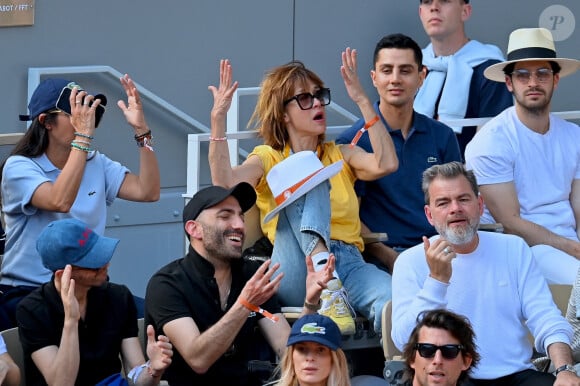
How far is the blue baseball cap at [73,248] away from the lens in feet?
19.1

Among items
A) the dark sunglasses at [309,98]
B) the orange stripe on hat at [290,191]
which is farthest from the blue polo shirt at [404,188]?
the orange stripe on hat at [290,191]

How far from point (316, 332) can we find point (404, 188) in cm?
188

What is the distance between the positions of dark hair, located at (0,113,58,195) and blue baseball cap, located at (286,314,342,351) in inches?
71.6

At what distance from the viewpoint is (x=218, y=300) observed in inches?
237

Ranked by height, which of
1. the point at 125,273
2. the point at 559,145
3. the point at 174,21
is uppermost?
the point at 174,21

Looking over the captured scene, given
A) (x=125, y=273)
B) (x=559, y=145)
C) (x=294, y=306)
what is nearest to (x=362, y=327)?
(x=294, y=306)

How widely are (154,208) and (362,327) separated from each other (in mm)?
2417

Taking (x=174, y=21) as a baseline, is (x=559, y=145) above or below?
below

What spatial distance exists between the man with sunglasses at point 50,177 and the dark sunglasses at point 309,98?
30.7 inches

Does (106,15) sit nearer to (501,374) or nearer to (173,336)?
(173,336)

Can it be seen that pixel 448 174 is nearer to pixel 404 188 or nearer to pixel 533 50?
pixel 404 188

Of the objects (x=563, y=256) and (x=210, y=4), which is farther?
(x=210, y=4)

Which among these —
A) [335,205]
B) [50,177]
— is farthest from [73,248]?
[335,205]

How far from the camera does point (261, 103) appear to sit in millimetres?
7090
